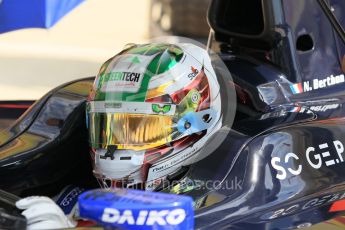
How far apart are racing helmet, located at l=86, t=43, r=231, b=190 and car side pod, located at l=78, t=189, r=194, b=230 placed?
58 cm

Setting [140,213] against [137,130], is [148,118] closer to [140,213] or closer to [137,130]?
[137,130]

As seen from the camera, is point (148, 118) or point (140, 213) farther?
point (148, 118)

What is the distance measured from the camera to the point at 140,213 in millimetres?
1256

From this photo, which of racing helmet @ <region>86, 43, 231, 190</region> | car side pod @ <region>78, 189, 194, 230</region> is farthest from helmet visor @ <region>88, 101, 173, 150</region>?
car side pod @ <region>78, 189, 194, 230</region>

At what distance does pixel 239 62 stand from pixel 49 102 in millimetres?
575

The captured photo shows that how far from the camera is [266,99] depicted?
2.06 meters

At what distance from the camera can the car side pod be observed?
1255 mm

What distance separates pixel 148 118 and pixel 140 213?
62 centimetres

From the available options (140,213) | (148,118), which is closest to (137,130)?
(148,118)

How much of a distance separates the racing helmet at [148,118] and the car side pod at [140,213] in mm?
577

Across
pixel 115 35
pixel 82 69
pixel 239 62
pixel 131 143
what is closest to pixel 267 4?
pixel 239 62

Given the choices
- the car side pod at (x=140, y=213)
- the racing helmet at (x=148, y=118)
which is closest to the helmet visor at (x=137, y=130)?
the racing helmet at (x=148, y=118)

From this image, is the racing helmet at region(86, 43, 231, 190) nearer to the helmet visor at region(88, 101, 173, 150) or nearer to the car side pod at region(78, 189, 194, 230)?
the helmet visor at region(88, 101, 173, 150)

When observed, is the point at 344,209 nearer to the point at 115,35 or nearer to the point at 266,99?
the point at 266,99
